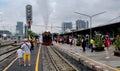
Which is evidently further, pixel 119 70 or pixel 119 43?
pixel 119 43

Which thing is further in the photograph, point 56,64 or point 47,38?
point 47,38

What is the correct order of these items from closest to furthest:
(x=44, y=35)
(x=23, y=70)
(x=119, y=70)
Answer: (x=119, y=70)
(x=23, y=70)
(x=44, y=35)

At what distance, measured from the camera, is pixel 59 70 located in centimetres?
2109

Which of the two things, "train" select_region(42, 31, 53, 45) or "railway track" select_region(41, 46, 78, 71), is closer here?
"railway track" select_region(41, 46, 78, 71)

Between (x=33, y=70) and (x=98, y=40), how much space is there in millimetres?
20434

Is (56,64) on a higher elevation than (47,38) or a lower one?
lower

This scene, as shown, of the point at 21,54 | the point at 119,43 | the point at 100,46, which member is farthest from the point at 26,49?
the point at 100,46

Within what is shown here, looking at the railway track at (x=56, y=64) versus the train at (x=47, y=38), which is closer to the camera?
the railway track at (x=56, y=64)

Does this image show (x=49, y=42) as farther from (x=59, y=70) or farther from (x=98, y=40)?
(x=59, y=70)

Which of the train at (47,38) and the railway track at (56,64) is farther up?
the train at (47,38)

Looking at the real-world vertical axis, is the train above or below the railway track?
above

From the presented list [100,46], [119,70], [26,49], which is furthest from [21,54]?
[100,46]

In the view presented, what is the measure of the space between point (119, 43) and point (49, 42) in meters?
53.0

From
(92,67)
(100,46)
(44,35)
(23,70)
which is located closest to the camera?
(23,70)
